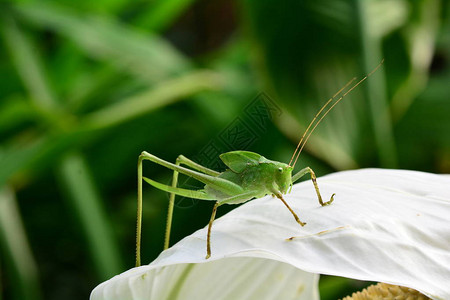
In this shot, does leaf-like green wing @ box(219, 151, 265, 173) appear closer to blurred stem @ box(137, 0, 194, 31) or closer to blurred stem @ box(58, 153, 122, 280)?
blurred stem @ box(58, 153, 122, 280)

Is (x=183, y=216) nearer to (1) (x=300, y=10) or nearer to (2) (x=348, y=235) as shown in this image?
(1) (x=300, y=10)

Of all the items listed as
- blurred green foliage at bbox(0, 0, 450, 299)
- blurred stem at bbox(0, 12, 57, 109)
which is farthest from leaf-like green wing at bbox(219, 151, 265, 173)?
blurred stem at bbox(0, 12, 57, 109)

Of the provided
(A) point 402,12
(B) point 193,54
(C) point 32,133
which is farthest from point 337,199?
Result: (B) point 193,54

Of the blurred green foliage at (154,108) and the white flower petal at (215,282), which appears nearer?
the white flower petal at (215,282)

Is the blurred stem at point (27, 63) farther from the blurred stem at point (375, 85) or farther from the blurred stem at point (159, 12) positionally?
the blurred stem at point (375, 85)

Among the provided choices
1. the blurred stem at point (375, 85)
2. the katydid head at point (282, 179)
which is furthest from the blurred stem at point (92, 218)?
the katydid head at point (282, 179)

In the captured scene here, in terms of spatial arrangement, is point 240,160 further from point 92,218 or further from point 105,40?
point 105,40

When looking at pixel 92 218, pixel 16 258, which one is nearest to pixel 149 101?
pixel 92 218
